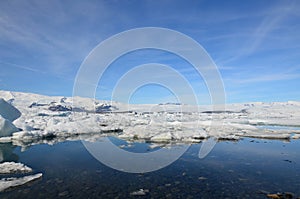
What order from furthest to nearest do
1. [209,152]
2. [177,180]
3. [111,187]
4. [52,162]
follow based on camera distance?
1. [209,152]
2. [52,162]
3. [177,180]
4. [111,187]

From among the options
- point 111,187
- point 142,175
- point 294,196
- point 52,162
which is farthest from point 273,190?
point 52,162

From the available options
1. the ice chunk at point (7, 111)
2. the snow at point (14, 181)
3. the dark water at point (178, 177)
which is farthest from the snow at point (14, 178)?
the ice chunk at point (7, 111)

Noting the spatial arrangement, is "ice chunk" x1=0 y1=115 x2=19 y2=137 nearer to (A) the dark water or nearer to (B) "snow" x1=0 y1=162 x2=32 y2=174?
(A) the dark water

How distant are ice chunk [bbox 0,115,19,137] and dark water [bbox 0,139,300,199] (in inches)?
235

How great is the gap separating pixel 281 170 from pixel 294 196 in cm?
222

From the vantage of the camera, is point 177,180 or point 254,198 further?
point 177,180

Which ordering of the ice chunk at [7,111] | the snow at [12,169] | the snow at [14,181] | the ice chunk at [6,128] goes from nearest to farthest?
the snow at [14,181]
the snow at [12,169]
the ice chunk at [6,128]
the ice chunk at [7,111]

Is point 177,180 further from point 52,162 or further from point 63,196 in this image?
point 52,162

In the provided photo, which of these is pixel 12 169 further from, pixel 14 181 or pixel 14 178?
pixel 14 181

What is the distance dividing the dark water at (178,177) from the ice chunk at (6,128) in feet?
19.6

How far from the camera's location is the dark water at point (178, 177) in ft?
16.7

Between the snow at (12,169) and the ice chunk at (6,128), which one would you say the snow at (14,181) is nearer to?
the snow at (12,169)

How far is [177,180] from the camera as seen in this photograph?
6051 millimetres

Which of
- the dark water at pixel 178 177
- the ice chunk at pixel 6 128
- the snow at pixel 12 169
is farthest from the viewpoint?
the ice chunk at pixel 6 128
